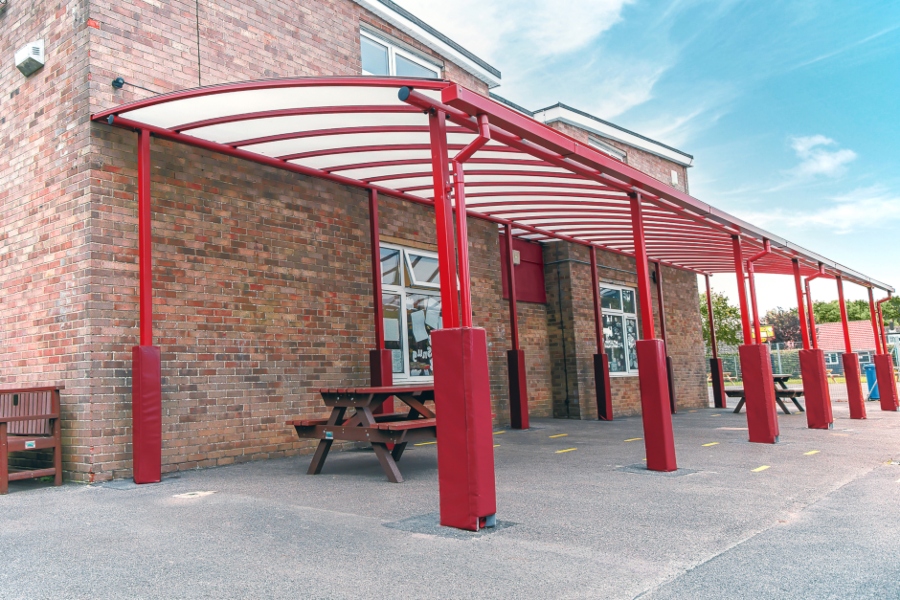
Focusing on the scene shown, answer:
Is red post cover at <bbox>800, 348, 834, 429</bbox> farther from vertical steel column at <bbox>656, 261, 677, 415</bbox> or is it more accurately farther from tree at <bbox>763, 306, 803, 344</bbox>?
tree at <bbox>763, 306, 803, 344</bbox>

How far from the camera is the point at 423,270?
33.2ft

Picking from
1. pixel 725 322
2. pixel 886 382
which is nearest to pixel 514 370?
pixel 886 382

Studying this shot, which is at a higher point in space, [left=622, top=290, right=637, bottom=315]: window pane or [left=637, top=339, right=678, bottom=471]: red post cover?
[left=622, top=290, right=637, bottom=315]: window pane

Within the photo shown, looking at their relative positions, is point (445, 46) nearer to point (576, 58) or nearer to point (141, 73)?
point (141, 73)

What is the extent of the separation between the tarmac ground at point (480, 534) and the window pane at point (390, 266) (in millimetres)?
3285

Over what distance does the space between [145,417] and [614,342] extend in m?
10.5

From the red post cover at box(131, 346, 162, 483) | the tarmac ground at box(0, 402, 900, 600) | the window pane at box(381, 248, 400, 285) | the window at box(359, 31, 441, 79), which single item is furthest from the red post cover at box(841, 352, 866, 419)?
the red post cover at box(131, 346, 162, 483)

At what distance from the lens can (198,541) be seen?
3.90 meters

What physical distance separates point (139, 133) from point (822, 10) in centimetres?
3006

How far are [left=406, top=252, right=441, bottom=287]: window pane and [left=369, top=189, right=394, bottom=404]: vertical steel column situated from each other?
1.16 metres

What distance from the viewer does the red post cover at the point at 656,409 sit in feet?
20.3

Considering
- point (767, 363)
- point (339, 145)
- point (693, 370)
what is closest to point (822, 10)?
point (693, 370)

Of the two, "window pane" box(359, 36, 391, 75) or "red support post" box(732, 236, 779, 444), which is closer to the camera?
"red support post" box(732, 236, 779, 444)

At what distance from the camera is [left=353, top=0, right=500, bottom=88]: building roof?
10.1 meters
